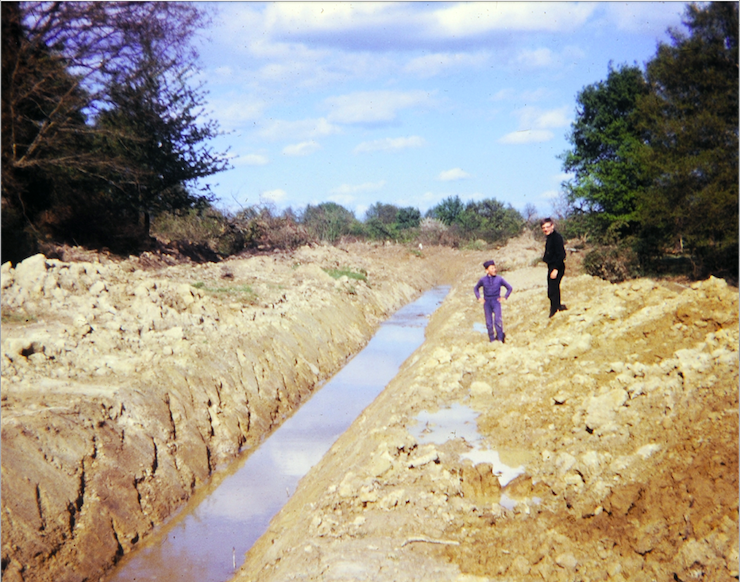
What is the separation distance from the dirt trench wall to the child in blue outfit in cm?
406

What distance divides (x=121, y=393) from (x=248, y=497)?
2.16 meters

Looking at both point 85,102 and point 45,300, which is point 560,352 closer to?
point 45,300

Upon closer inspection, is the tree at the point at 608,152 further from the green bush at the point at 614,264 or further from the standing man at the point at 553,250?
the standing man at the point at 553,250

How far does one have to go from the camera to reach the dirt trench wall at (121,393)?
22.4 ft

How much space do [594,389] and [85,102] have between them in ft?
54.9

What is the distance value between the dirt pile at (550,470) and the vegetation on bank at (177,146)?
30.3ft

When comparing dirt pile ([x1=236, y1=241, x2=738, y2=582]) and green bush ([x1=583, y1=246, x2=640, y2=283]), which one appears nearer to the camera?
dirt pile ([x1=236, y1=241, x2=738, y2=582])

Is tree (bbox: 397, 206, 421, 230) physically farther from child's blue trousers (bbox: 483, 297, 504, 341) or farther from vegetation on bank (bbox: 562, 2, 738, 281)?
child's blue trousers (bbox: 483, 297, 504, 341)

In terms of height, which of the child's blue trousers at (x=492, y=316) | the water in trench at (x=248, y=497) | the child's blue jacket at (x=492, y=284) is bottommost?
the water in trench at (x=248, y=497)

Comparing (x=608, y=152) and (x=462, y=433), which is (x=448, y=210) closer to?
(x=608, y=152)

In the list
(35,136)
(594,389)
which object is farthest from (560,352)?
(35,136)

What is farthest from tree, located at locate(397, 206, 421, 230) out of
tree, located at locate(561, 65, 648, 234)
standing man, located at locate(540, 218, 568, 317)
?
standing man, located at locate(540, 218, 568, 317)

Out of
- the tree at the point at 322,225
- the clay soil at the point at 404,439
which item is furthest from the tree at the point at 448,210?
the clay soil at the point at 404,439

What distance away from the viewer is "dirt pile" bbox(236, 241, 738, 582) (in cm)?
494
